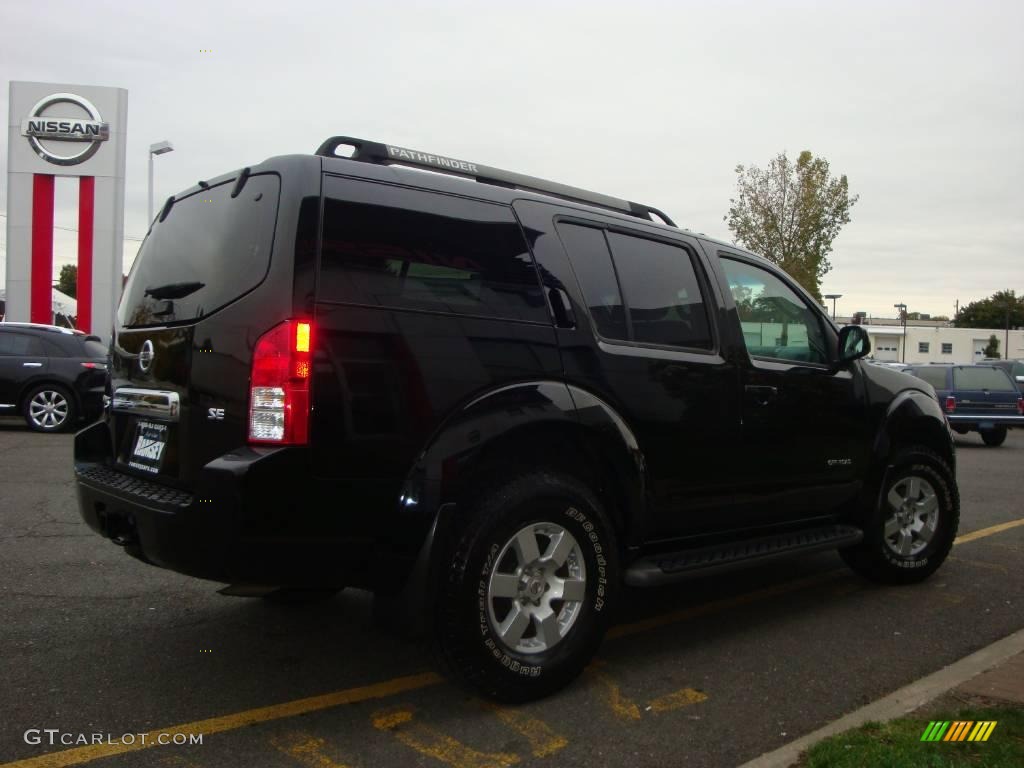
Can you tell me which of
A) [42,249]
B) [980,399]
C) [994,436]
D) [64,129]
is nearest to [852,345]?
[980,399]

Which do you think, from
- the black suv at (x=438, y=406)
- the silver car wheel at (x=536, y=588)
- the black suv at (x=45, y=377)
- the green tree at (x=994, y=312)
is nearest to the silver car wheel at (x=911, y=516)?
the black suv at (x=438, y=406)

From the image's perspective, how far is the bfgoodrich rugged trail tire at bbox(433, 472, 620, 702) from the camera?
325 cm

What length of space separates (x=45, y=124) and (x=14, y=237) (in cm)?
323

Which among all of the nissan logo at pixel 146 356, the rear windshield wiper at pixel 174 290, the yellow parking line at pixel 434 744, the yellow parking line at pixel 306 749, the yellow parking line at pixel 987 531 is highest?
the rear windshield wiper at pixel 174 290

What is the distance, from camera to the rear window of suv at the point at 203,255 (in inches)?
128

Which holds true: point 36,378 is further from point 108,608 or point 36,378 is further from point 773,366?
point 773,366

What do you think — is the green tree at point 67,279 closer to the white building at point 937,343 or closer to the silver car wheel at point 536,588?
the white building at point 937,343

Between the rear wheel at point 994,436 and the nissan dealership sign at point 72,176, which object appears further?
the nissan dealership sign at point 72,176

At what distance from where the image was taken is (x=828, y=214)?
29.4 meters

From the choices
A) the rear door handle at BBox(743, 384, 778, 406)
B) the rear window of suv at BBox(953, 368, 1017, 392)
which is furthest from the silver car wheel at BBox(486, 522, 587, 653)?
the rear window of suv at BBox(953, 368, 1017, 392)

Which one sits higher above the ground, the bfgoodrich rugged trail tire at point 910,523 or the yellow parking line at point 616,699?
the bfgoodrich rugged trail tire at point 910,523

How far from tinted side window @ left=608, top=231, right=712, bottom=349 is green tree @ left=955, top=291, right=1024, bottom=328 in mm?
110705

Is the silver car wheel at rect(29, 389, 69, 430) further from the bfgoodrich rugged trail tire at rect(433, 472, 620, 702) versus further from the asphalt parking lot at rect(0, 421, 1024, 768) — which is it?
the bfgoodrich rugged trail tire at rect(433, 472, 620, 702)

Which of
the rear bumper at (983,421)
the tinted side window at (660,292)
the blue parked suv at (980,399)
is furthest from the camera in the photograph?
the blue parked suv at (980,399)
